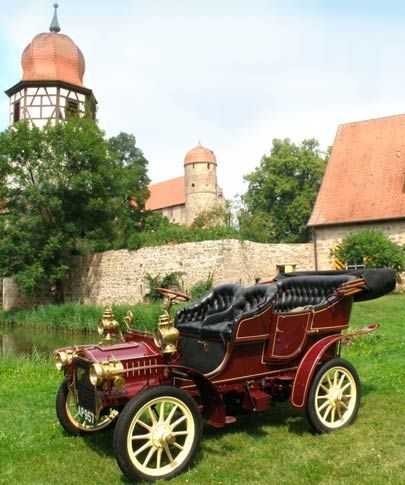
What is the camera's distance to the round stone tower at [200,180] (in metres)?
47.2

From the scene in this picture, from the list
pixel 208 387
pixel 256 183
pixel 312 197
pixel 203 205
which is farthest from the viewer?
pixel 203 205

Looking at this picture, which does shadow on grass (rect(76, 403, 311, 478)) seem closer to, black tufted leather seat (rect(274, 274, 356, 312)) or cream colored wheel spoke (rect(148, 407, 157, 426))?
cream colored wheel spoke (rect(148, 407, 157, 426))

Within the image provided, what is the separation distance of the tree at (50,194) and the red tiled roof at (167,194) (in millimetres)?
28163

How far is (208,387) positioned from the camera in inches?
161

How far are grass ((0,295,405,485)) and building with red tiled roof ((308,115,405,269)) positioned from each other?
17392 mm

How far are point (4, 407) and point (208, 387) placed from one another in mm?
3002

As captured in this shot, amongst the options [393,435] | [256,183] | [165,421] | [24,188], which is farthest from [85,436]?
[256,183]

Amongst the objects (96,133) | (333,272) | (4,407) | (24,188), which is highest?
(96,133)

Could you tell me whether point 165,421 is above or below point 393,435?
above

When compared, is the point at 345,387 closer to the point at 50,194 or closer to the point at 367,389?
the point at 367,389

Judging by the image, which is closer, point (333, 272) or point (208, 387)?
point (208, 387)

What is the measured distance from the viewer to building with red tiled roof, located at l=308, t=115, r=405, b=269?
2266 centimetres

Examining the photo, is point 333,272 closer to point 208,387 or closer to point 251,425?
point 251,425

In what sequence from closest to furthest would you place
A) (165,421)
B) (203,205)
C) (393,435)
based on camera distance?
(165,421) → (393,435) → (203,205)
